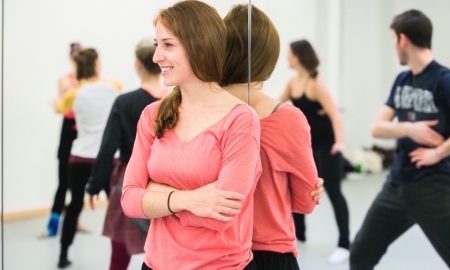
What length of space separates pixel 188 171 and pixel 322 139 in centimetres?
80

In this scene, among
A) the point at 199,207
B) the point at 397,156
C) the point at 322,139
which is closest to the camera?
the point at 199,207

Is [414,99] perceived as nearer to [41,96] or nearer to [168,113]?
[168,113]

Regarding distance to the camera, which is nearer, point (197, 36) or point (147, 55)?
point (197, 36)

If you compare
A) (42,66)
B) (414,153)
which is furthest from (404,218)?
(42,66)

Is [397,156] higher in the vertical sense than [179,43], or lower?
lower

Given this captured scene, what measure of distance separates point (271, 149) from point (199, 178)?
25cm

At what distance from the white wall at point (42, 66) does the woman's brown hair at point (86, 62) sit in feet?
0.14

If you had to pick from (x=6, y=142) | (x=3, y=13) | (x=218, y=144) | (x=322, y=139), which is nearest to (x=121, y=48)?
(x=3, y=13)

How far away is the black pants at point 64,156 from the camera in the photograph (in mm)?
2526

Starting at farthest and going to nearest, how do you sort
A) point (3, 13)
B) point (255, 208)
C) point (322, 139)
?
point (3, 13) < point (322, 139) < point (255, 208)

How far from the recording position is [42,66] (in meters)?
2.71

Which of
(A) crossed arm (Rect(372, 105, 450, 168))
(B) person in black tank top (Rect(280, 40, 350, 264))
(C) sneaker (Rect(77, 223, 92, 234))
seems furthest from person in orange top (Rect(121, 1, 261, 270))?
(C) sneaker (Rect(77, 223, 92, 234))

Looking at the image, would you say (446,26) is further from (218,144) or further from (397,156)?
(218,144)

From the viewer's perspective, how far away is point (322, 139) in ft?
5.85
